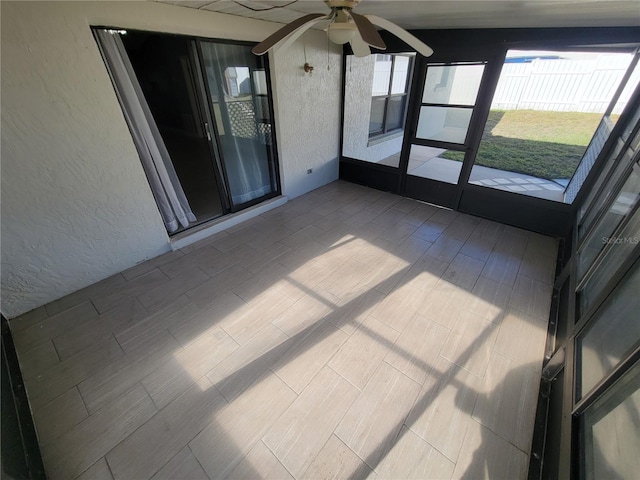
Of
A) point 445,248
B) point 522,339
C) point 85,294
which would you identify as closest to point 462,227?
point 445,248

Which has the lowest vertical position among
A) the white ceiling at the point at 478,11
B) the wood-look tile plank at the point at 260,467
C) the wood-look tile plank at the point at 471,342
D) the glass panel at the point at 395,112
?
the wood-look tile plank at the point at 471,342

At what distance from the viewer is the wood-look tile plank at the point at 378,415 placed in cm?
136

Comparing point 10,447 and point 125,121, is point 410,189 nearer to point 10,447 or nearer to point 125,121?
point 125,121

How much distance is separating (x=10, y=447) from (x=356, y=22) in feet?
8.31

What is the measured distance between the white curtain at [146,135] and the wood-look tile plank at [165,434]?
1922mm

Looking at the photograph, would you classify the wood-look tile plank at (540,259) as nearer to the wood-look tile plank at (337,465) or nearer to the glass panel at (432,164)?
the glass panel at (432,164)

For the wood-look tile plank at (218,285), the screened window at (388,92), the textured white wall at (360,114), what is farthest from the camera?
the screened window at (388,92)

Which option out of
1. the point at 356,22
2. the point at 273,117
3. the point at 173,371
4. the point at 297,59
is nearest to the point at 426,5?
the point at 356,22

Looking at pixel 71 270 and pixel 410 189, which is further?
pixel 410 189

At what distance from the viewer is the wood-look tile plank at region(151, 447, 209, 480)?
1.26 metres

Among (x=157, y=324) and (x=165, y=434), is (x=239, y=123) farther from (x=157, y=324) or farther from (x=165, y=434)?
(x=165, y=434)

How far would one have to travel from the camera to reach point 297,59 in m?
3.22

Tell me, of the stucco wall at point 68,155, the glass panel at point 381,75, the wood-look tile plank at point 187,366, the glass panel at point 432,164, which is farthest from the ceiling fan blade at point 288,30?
the glass panel at point 381,75

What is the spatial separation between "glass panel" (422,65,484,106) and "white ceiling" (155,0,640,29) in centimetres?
44
